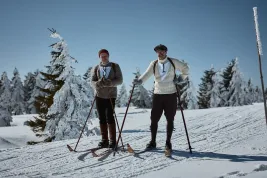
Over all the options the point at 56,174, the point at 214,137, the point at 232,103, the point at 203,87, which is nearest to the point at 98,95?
the point at 56,174

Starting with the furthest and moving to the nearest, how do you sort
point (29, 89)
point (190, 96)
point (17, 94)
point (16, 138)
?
point (29, 89) < point (17, 94) < point (190, 96) < point (16, 138)

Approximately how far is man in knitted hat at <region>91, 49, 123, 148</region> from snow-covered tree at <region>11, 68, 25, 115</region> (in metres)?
58.2

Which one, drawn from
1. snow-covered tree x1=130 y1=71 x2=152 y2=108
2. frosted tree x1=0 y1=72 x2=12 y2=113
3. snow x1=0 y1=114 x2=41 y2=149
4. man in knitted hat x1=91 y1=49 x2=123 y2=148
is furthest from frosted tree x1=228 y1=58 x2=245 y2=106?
frosted tree x1=0 y1=72 x2=12 y2=113

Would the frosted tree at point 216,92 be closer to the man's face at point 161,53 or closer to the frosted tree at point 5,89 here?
the frosted tree at point 5,89

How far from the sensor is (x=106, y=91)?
6312 millimetres

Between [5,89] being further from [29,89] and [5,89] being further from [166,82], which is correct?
[166,82]

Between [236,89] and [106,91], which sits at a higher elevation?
[236,89]

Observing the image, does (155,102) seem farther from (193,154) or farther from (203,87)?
(203,87)

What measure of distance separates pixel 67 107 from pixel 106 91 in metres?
13.3

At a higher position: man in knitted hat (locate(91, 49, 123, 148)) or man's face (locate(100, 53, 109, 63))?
man's face (locate(100, 53, 109, 63))

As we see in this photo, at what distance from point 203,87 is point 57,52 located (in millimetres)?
41220

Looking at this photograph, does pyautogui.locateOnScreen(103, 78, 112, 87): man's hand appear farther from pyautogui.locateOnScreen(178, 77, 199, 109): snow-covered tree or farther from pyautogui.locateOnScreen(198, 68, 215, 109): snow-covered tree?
pyautogui.locateOnScreen(198, 68, 215, 109): snow-covered tree

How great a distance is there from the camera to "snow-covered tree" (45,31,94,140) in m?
18.3

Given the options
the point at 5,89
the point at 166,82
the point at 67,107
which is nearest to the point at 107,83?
the point at 166,82
